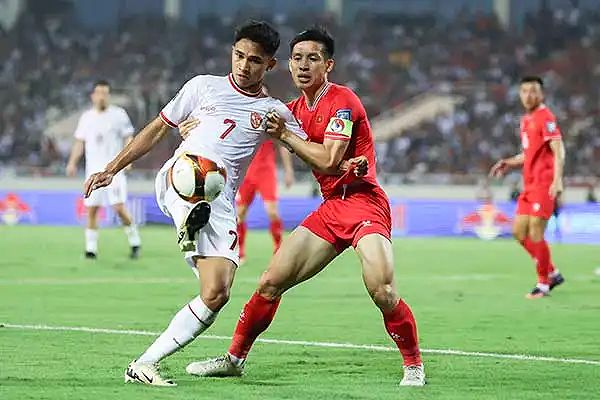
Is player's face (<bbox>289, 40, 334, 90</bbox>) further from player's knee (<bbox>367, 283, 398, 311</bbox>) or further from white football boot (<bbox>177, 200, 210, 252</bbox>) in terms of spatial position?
player's knee (<bbox>367, 283, 398, 311</bbox>)

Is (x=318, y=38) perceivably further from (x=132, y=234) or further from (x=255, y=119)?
(x=132, y=234)

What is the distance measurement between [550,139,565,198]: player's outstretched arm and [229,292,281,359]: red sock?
20.9ft

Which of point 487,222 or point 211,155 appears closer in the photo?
point 211,155

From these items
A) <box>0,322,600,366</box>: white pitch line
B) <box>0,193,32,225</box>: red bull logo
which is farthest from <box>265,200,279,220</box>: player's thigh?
<box>0,193,32,225</box>: red bull logo

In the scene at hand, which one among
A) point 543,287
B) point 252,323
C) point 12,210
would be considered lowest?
point 12,210

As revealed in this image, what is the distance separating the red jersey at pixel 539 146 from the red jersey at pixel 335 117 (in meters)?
6.32

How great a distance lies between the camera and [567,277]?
1647 cm

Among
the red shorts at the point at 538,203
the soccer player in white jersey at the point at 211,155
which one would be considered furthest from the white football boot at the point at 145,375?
the red shorts at the point at 538,203

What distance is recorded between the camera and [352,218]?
7.63 m

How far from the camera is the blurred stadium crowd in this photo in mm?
34000

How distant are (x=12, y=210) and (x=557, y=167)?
17.2m

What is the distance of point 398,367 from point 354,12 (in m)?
A: 32.3

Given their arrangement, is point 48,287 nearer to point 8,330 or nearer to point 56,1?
point 8,330

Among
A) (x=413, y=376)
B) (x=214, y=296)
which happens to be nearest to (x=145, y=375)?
(x=214, y=296)
